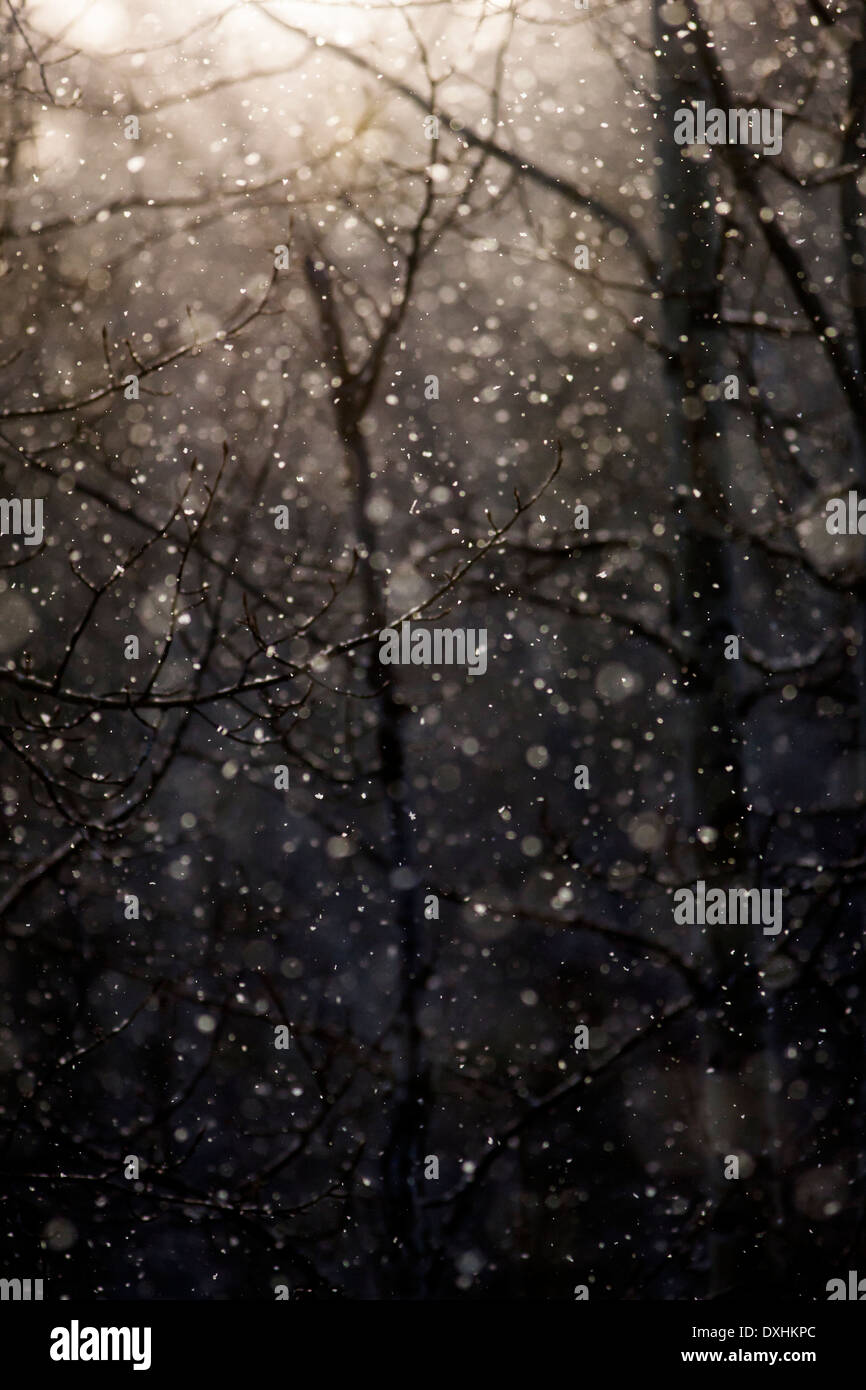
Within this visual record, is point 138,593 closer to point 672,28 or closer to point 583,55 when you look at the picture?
point 583,55
